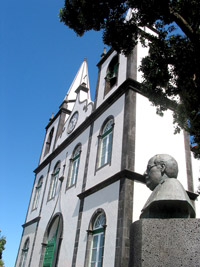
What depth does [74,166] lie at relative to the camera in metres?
14.2

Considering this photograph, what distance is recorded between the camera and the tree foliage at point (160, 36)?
6.95 metres

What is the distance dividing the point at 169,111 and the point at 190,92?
422cm

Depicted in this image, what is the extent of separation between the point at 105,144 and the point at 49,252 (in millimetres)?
6117

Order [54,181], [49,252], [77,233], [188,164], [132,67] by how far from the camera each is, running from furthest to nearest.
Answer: [54,181] < [49,252] < [132,67] < [188,164] < [77,233]

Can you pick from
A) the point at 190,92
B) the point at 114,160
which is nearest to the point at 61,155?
the point at 114,160

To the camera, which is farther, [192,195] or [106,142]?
[106,142]

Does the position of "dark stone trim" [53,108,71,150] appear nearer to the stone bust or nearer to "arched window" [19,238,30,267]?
"arched window" [19,238,30,267]

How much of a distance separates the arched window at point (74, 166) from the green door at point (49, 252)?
277cm

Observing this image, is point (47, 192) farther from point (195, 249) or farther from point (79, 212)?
point (195, 249)

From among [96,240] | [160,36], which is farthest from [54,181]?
[160,36]

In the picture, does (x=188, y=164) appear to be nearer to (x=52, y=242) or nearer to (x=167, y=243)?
(x=52, y=242)

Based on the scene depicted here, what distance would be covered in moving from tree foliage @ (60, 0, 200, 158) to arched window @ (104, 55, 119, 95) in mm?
5095

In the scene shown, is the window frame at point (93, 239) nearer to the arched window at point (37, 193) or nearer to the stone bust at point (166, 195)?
the stone bust at point (166, 195)

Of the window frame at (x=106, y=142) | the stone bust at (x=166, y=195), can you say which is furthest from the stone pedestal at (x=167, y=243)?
the window frame at (x=106, y=142)
